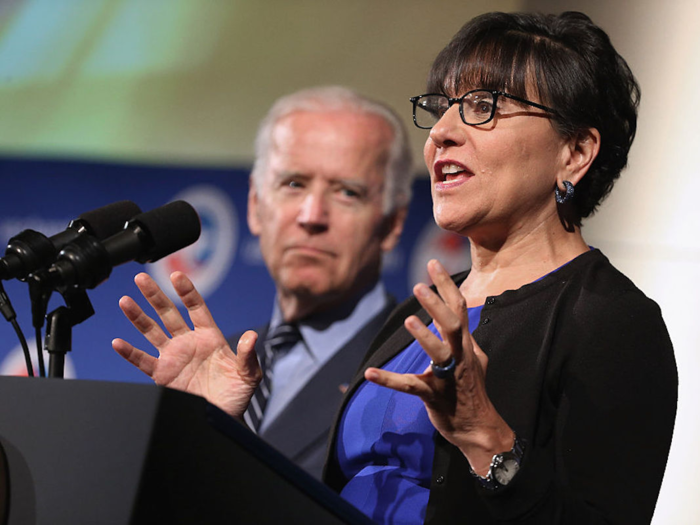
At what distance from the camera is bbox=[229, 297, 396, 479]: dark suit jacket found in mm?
3020

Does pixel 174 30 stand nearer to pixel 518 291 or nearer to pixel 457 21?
pixel 457 21

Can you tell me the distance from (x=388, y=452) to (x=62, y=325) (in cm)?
62

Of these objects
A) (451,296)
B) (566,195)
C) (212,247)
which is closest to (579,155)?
(566,195)

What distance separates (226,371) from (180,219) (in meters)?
0.37

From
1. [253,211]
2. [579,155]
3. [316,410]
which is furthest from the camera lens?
[253,211]

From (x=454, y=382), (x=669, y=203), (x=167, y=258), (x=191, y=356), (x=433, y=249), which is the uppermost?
(x=167, y=258)

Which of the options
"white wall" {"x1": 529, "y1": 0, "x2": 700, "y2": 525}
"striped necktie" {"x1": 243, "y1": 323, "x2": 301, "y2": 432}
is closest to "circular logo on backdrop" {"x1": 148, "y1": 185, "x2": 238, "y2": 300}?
"striped necktie" {"x1": 243, "y1": 323, "x2": 301, "y2": 432}

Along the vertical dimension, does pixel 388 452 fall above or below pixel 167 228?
below

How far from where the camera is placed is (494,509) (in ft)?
3.90

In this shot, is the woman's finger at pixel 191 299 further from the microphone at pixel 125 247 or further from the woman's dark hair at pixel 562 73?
the woman's dark hair at pixel 562 73

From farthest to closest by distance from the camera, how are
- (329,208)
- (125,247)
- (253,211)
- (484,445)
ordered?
(253,211) → (329,208) → (125,247) → (484,445)

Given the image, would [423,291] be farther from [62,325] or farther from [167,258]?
[167,258]

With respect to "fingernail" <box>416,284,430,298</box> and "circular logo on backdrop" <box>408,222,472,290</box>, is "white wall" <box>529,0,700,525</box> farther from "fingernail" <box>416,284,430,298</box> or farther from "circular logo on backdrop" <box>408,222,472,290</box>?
"fingernail" <box>416,284,430,298</box>

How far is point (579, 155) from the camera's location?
1.71m
